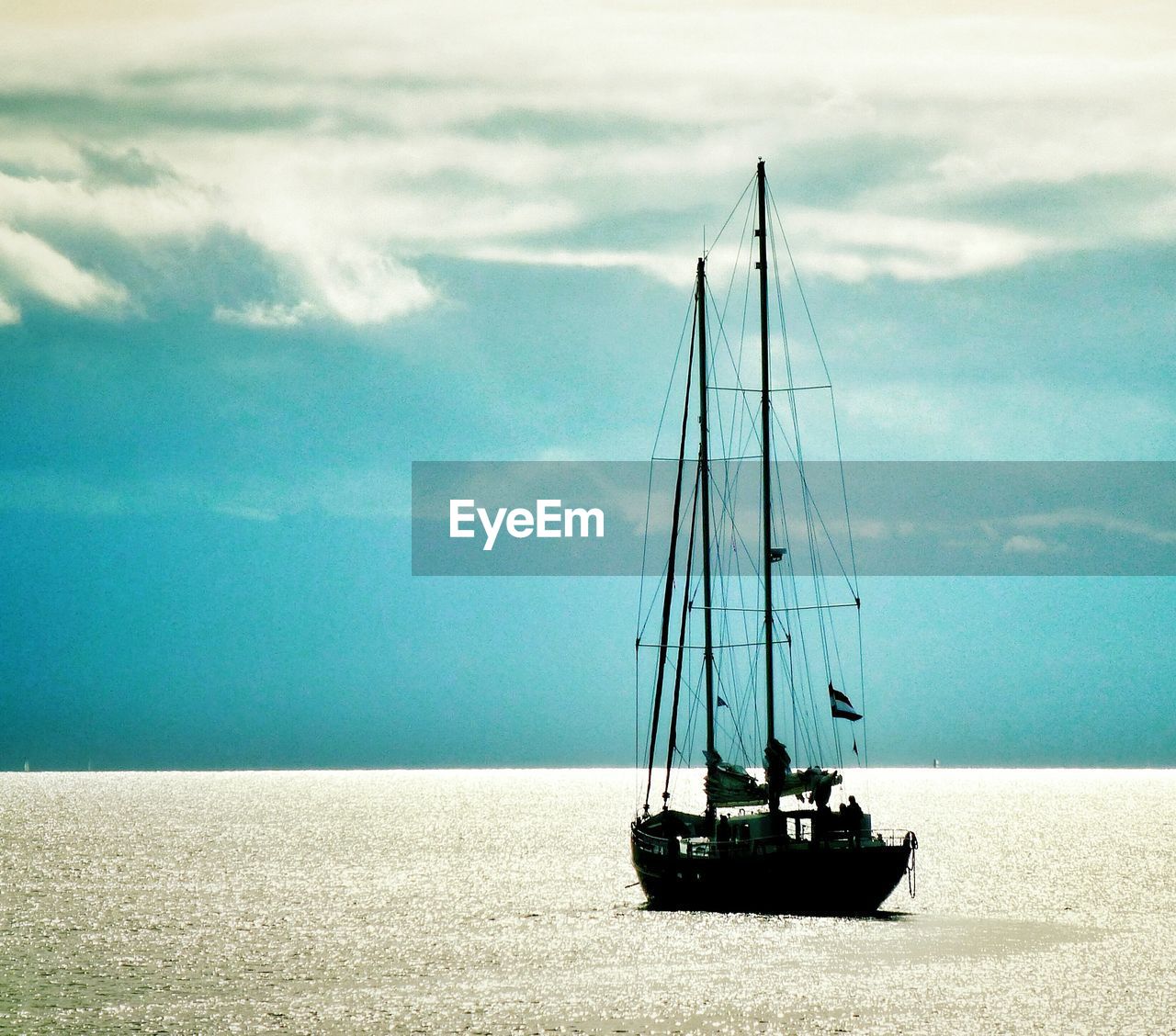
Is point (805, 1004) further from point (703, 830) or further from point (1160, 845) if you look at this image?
point (1160, 845)

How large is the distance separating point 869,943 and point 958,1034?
14.2m

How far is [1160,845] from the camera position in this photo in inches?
5546

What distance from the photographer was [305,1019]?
1836 inches


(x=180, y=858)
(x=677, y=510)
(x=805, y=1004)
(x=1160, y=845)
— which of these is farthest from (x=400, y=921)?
(x=1160, y=845)

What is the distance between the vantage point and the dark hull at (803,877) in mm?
58156

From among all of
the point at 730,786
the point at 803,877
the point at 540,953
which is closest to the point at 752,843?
the point at 803,877

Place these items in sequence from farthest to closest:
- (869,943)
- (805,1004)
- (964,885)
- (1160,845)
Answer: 1. (1160,845)
2. (964,885)
3. (869,943)
4. (805,1004)

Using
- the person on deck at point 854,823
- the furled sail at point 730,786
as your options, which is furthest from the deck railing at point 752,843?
the furled sail at point 730,786

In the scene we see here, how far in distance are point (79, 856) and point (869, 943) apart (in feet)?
249

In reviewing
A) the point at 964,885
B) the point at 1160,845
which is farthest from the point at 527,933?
the point at 1160,845

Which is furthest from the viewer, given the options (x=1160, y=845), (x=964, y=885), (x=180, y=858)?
(x=1160, y=845)

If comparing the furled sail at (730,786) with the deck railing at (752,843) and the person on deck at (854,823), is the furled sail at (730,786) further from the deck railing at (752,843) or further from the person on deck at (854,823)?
the person on deck at (854,823)

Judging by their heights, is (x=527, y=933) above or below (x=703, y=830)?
below

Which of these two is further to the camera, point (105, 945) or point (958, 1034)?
point (105, 945)
